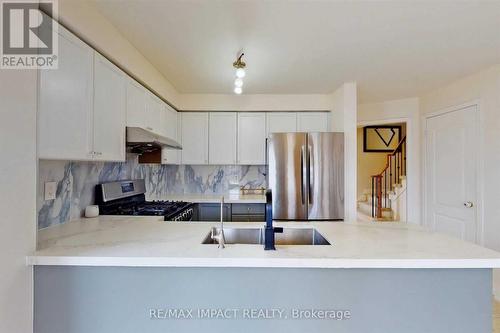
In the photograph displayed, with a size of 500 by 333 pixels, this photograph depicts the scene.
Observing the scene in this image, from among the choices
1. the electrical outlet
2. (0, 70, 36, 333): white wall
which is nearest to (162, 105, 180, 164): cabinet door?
the electrical outlet

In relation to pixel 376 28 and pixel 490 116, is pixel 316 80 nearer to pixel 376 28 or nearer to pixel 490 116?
pixel 376 28

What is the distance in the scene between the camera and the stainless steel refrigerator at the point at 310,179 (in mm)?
3072

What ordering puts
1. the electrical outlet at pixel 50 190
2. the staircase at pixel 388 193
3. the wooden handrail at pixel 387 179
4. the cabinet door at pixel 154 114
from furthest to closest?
the wooden handrail at pixel 387 179, the staircase at pixel 388 193, the cabinet door at pixel 154 114, the electrical outlet at pixel 50 190

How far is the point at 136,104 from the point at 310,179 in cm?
203

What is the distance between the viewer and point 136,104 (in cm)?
236

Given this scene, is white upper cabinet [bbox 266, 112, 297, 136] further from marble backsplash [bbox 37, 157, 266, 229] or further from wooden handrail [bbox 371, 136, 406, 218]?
wooden handrail [bbox 371, 136, 406, 218]

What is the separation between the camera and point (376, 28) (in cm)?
195

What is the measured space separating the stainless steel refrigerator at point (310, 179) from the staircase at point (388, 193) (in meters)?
2.15

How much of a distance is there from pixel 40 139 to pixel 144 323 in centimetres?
104

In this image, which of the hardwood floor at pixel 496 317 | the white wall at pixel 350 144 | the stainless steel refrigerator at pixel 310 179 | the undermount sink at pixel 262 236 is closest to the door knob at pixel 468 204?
the hardwood floor at pixel 496 317

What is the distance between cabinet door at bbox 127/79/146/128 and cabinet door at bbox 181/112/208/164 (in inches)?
48.2

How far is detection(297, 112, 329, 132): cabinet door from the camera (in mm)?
3688

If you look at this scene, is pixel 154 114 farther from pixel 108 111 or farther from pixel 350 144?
pixel 350 144

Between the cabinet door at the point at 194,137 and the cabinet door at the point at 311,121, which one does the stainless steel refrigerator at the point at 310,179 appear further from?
the cabinet door at the point at 194,137
